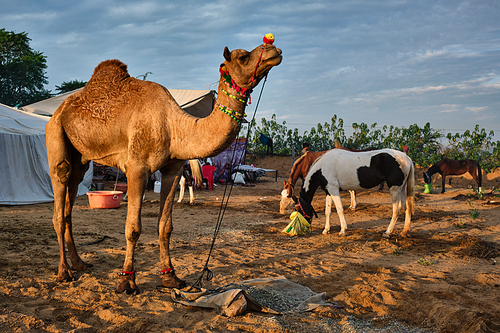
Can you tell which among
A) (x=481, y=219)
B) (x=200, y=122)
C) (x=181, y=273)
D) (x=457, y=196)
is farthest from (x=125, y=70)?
(x=457, y=196)

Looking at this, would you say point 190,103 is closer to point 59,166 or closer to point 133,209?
point 59,166

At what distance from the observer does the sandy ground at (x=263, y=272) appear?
3098 mm

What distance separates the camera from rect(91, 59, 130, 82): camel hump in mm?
4145

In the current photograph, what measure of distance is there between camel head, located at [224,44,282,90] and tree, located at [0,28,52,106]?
109 feet

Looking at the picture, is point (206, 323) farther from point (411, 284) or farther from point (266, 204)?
point (266, 204)

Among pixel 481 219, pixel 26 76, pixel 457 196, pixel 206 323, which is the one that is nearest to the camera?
pixel 206 323

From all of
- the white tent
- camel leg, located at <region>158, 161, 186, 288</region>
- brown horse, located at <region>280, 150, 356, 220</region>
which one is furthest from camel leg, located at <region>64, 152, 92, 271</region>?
the white tent

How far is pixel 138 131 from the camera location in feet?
11.8

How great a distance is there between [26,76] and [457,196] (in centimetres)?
3404

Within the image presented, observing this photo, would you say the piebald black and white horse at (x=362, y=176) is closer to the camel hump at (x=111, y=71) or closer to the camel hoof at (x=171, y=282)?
the camel hoof at (x=171, y=282)

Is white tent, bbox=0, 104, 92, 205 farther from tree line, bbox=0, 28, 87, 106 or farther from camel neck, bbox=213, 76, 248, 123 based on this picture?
tree line, bbox=0, 28, 87, 106

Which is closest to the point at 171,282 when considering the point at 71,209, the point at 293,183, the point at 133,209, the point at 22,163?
the point at 133,209

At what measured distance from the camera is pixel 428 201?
13.5 metres

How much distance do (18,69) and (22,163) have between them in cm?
2315
